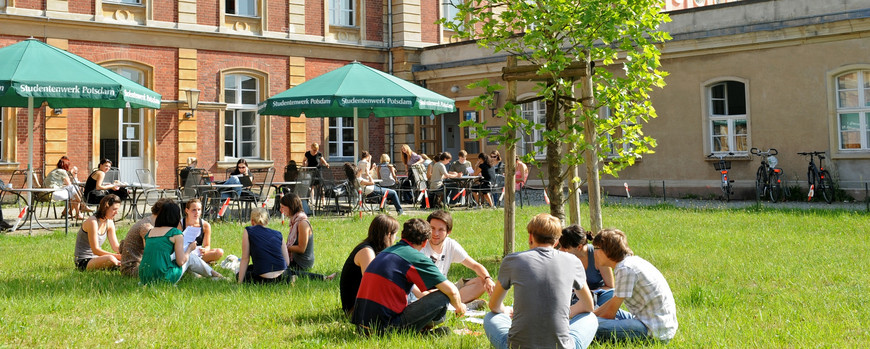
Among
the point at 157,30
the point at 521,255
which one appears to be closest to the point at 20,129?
the point at 157,30

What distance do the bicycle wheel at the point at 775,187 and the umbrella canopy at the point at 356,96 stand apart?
751 centimetres

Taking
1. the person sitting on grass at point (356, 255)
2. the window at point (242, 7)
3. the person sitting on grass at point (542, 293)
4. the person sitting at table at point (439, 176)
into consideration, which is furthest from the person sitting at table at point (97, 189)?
the person sitting on grass at point (542, 293)

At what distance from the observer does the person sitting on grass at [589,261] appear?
6.25 m

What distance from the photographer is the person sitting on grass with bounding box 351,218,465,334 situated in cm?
589

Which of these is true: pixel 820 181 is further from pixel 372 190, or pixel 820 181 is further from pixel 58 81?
pixel 58 81

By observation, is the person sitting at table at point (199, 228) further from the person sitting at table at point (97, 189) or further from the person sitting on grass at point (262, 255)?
the person sitting at table at point (97, 189)

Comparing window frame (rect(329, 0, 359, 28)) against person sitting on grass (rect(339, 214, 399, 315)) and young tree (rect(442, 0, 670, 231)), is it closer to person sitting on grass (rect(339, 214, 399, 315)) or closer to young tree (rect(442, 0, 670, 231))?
young tree (rect(442, 0, 670, 231))

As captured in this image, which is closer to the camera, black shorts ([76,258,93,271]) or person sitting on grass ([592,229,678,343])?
person sitting on grass ([592,229,678,343])

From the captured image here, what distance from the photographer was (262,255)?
8.06 m

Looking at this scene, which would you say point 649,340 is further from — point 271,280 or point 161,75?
point 161,75

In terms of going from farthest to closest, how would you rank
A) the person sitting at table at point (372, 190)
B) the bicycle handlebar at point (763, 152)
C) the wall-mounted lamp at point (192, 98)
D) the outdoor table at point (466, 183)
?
the wall-mounted lamp at point (192, 98) → the bicycle handlebar at point (763, 152) → the outdoor table at point (466, 183) → the person sitting at table at point (372, 190)

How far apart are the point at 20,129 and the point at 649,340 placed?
1834 centimetres

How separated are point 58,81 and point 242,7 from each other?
38.2 feet

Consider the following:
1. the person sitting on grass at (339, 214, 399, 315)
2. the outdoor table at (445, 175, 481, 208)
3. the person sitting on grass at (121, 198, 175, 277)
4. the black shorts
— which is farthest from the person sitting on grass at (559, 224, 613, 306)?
the outdoor table at (445, 175, 481, 208)
